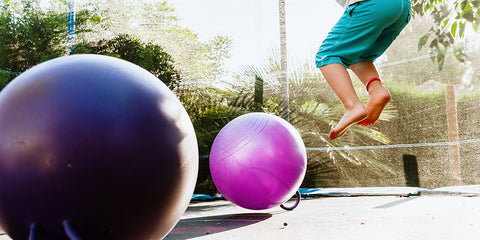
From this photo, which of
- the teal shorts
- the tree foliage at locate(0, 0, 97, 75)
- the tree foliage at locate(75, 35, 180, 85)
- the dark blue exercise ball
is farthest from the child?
the tree foliage at locate(0, 0, 97, 75)

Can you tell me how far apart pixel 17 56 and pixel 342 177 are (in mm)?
5544

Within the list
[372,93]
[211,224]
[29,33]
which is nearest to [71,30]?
[29,33]

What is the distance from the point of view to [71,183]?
1516 millimetres

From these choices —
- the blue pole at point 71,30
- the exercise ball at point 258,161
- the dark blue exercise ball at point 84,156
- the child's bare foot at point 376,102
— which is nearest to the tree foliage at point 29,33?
the blue pole at point 71,30

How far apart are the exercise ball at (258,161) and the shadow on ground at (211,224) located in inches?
6.4

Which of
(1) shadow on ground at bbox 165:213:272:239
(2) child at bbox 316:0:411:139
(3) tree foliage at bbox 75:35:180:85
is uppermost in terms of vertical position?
(2) child at bbox 316:0:411:139

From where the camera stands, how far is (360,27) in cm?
196

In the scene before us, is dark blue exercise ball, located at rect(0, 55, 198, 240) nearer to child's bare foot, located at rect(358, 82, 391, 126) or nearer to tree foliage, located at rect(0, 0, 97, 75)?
child's bare foot, located at rect(358, 82, 391, 126)

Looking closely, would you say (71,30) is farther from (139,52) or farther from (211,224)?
(211,224)

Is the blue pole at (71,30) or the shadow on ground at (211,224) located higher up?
the blue pole at (71,30)

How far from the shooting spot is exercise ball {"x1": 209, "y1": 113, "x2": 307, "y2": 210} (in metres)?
3.46

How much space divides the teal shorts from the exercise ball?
1.51 metres

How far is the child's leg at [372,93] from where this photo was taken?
2.12 metres

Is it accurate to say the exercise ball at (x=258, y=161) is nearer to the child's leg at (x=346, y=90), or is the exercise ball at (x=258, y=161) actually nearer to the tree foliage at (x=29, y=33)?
the child's leg at (x=346, y=90)
